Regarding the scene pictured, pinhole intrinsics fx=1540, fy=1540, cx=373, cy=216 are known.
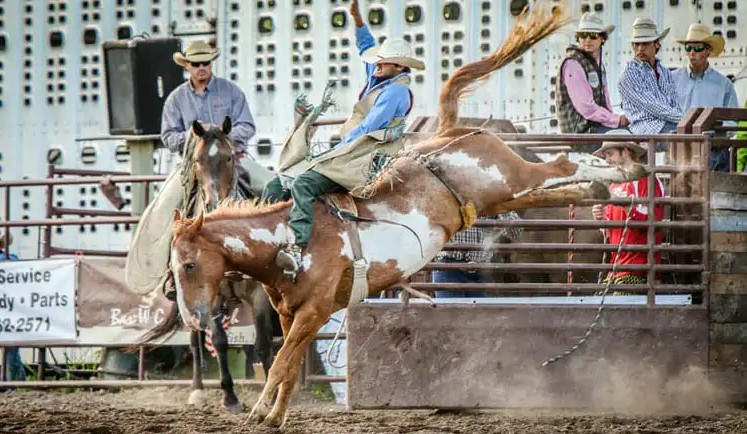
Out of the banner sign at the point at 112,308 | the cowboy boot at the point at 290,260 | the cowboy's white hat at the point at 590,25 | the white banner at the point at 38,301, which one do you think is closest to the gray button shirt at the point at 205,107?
the banner sign at the point at 112,308

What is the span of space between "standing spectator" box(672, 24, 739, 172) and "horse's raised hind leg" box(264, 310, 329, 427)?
4.00 metres

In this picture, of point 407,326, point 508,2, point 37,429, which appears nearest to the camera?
point 37,429

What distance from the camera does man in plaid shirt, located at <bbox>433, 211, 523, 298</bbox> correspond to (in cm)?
1028

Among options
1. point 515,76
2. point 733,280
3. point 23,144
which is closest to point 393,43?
point 733,280

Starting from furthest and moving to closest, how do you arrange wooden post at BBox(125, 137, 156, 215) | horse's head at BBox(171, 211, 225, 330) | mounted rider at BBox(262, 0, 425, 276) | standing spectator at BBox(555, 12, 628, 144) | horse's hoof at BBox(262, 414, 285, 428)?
1. wooden post at BBox(125, 137, 156, 215)
2. standing spectator at BBox(555, 12, 628, 144)
3. mounted rider at BBox(262, 0, 425, 276)
4. horse's head at BBox(171, 211, 225, 330)
5. horse's hoof at BBox(262, 414, 285, 428)

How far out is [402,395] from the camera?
995 centimetres

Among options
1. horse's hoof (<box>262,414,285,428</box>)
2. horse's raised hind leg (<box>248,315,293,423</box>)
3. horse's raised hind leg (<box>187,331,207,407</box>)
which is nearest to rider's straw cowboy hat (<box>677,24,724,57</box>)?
horse's raised hind leg (<box>187,331,207,407</box>)

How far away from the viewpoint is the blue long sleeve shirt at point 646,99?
10797 mm

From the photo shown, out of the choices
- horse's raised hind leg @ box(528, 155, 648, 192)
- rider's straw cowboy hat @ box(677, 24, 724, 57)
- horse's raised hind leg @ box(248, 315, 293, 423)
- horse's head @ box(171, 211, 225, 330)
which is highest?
rider's straw cowboy hat @ box(677, 24, 724, 57)

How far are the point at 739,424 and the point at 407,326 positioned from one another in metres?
2.27

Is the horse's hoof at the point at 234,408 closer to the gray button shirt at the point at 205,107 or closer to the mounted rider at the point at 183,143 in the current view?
the mounted rider at the point at 183,143

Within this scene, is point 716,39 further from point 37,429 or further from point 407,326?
point 37,429

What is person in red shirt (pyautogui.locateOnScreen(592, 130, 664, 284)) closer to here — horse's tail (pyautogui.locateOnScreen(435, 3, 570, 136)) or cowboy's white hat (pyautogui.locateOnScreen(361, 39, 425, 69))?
horse's tail (pyautogui.locateOnScreen(435, 3, 570, 136))

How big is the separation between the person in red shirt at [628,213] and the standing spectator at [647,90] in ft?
1.56
